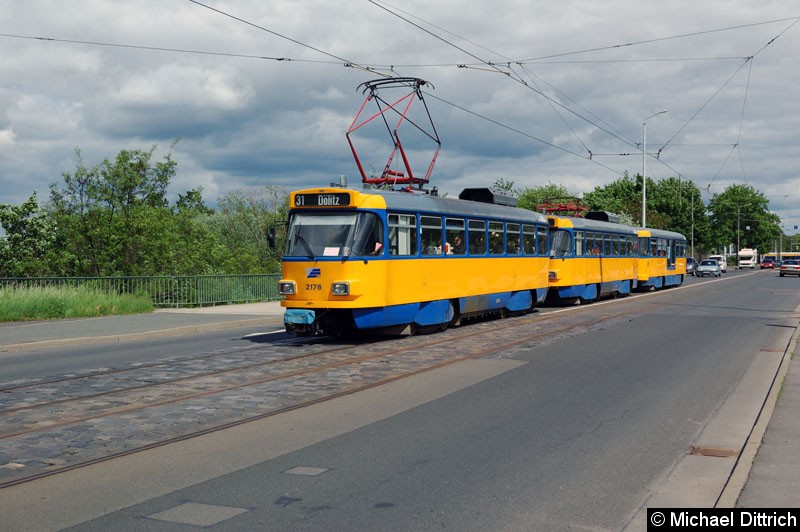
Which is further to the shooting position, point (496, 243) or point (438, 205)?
point (496, 243)

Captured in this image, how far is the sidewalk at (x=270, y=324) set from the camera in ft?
18.4

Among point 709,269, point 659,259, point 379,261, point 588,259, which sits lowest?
point 709,269

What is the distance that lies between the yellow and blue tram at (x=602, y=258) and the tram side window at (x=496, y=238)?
6018 mm

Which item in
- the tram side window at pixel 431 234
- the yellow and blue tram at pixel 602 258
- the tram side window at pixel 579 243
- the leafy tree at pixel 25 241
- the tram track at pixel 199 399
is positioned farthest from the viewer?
the leafy tree at pixel 25 241

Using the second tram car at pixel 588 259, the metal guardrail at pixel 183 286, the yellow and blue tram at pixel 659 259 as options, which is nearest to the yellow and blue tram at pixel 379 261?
the second tram car at pixel 588 259

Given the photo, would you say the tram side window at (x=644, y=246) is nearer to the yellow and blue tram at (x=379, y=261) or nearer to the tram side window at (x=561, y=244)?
the tram side window at (x=561, y=244)

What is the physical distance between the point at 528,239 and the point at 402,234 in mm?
7781

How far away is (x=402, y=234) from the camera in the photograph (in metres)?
16.4

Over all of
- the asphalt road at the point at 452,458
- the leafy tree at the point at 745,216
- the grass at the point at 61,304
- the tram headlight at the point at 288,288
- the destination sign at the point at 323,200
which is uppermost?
the leafy tree at the point at 745,216

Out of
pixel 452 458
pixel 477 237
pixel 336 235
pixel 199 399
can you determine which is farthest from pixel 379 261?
pixel 452 458

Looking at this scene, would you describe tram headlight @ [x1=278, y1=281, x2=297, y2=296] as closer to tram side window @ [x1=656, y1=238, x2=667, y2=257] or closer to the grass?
the grass

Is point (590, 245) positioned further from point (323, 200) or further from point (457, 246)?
point (323, 200)

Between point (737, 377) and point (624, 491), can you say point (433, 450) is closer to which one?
point (624, 491)

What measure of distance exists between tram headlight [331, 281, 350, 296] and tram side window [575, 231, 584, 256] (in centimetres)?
1498
